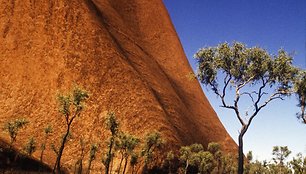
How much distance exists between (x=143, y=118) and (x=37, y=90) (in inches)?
837

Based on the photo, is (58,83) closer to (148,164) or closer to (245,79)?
(148,164)

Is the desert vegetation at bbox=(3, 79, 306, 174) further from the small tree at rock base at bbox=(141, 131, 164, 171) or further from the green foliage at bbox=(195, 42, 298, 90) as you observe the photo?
the green foliage at bbox=(195, 42, 298, 90)

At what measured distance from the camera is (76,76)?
6850cm

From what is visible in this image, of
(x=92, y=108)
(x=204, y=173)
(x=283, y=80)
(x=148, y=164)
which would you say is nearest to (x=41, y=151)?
(x=92, y=108)

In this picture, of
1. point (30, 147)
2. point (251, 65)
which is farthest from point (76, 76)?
point (251, 65)

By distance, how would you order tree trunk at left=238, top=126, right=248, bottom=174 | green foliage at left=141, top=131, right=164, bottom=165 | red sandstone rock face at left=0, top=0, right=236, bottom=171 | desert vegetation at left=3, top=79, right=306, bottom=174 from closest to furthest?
tree trunk at left=238, top=126, right=248, bottom=174 → desert vegetation at left=3, top=79, right=306, bottom=174 → green foliage at left=141, top=131, right=164, bottom=165 → red sandstone rock face at left=0, top=0, right=236, bottom=171

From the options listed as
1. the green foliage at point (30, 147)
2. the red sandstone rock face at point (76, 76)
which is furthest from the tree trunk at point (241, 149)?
the red sandstone rock face at point (76, 76)

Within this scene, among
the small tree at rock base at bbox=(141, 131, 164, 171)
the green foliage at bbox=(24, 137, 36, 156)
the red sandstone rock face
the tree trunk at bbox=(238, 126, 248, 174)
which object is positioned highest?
the red sandstone rock face

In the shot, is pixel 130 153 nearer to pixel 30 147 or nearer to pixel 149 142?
pixel 149 142

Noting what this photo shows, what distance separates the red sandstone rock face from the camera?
62.8 meters

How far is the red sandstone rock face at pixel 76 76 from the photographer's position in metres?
62.8

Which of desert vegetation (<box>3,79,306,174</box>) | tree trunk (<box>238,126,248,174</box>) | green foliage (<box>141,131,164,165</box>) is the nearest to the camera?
tree trunk (<box>238,126,248,174</box>)

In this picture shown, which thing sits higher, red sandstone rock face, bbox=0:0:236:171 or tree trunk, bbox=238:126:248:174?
red sandstone rock face, bbox=0:0:236:171

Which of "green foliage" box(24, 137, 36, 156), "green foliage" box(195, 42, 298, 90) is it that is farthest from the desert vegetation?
"green foliage" box(195, 42, 298, 90)
